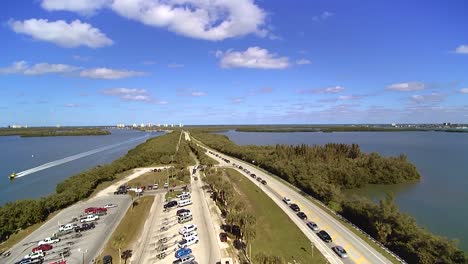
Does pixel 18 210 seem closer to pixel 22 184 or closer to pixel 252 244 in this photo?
pixel 252 244

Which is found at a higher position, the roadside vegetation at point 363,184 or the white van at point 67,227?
the roadside vegetation at point 363,184

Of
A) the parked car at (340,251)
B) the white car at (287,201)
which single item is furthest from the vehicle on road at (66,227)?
the parked car at (340,251)

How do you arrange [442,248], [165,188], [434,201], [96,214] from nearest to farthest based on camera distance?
[442,248] → [96,214] → [434,201] → [165,188]

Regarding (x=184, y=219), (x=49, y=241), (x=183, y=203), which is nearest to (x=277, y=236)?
(x=184, y=219)

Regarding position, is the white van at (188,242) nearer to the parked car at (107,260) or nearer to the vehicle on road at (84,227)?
the parked car at (107,260)

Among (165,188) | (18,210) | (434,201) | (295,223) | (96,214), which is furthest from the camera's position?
(165,188)

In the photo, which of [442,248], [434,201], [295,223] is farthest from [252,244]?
[434,201]

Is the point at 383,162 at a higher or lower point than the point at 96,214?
higher

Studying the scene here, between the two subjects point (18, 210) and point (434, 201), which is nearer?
point (18, 210)
